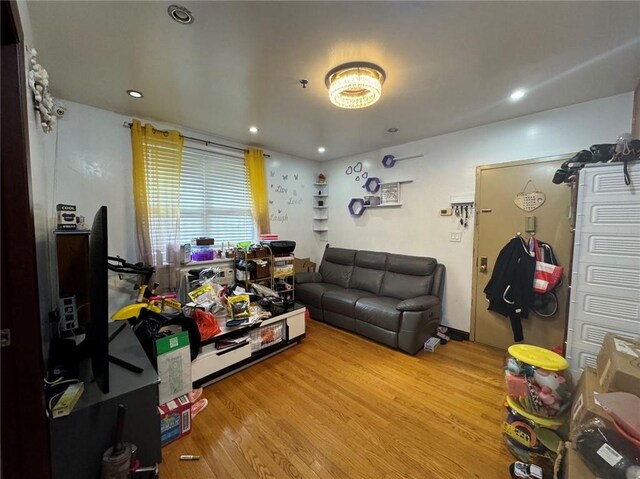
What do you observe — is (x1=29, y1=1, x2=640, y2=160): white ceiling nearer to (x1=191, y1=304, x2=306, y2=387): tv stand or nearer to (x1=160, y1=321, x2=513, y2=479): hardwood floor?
(x1=191, y1=304, x2=306, y2=387): tv stand

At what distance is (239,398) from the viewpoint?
2055 millimetres

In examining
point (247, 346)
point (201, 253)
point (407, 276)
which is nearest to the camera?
point (247, 346)

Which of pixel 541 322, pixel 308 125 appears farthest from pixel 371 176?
pixel 541 322

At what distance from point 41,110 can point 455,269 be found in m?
3.93

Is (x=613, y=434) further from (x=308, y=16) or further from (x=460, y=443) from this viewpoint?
(x=308, y=16)

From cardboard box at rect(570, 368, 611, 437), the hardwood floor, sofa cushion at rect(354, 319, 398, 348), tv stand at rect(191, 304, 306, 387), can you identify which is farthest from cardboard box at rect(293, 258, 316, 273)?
cardboard box at rect(570, 368, 611, 437)

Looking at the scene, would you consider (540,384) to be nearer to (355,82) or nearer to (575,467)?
(575,467)

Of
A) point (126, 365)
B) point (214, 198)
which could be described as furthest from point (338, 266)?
point (126, 365)

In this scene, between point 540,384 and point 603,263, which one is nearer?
point 540,384

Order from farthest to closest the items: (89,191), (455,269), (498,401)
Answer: (455,269) < (89,191) < (498,401)

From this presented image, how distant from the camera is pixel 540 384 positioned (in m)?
1.46

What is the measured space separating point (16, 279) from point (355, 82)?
2012mm

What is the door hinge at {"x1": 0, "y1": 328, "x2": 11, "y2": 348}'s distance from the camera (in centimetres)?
79

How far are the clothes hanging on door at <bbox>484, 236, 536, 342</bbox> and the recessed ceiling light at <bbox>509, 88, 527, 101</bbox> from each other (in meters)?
1.37
